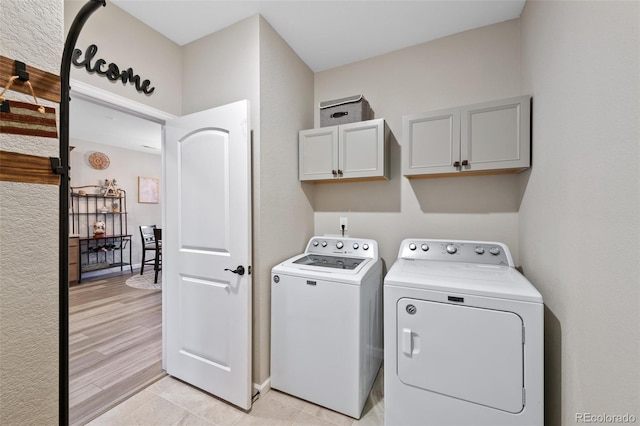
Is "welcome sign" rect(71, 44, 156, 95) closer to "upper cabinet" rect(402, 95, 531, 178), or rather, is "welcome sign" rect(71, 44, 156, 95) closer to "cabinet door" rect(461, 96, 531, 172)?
"upper cabinet" rect(402, 95, 531, 178)

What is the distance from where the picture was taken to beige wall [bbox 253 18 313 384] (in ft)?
6.30

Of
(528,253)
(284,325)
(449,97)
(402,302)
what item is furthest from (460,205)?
(284,325)

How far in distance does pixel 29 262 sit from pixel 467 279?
184cm

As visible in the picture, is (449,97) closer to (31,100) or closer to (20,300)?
(31,100)

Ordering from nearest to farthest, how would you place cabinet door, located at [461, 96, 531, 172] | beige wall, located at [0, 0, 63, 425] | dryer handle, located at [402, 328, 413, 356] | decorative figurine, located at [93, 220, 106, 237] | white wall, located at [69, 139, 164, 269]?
beige wall, located at [0, 0, 63, 425] → dryer handle, located at [402, 328, 413, 356] → cabinet door, located at [461, 96, 531, 172] → white wall, located at [69, 139, 164, 269] → decorative figurine, located at [93, 220, 106, 237]

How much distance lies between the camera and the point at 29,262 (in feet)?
2.74

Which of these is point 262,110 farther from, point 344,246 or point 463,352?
point 463,352

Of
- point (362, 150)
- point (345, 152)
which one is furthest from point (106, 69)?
point (362, 150)

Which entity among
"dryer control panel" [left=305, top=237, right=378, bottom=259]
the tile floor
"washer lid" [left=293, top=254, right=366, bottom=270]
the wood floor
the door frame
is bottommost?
the tile floor

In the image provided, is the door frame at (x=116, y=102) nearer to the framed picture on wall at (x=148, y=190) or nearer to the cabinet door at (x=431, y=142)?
the cabinet door at (x=431, y=142)

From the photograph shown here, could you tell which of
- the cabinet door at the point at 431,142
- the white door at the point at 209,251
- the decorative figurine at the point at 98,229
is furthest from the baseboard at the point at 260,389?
the decorative figurine at the point at 98,229

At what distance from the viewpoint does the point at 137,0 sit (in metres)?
1.75

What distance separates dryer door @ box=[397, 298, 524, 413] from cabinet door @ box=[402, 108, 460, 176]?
96 centimetres

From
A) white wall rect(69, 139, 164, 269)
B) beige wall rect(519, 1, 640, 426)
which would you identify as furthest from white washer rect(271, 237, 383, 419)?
white wall rect(69, 139, 164, 269)
